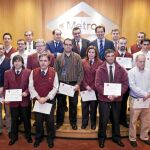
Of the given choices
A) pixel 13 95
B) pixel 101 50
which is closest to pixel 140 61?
pixel 101 50

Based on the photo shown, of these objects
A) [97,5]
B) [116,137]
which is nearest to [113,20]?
[97,5]

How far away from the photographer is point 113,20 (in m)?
7.55

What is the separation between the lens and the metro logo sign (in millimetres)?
7465

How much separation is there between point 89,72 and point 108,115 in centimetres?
76

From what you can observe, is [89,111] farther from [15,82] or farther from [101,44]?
[15,82]

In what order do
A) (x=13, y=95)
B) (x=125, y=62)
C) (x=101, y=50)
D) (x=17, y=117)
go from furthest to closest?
(x=101, y=50), (x=125, y=62), (x=17, y=117), (x=13, y=95)

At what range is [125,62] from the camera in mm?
4691

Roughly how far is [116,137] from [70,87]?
3.69 feet

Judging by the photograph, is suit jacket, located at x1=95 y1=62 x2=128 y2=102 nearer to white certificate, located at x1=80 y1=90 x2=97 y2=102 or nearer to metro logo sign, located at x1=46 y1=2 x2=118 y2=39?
white certificate, located at x1=80 y1=90 x2=97 y2=102

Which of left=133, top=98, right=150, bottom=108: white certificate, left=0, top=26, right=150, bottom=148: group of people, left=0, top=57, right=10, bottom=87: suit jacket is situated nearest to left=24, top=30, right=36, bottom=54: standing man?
left=0, top=26, right=150, bottom=148: group of people

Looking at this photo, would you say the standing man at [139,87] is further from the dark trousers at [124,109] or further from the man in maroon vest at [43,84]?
the man in maroon vest at [43,84]

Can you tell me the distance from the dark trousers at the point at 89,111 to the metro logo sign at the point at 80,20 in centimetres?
335

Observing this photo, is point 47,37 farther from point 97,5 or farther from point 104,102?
point 104,102

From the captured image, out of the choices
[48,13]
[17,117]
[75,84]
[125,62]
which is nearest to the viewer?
[17,117]
